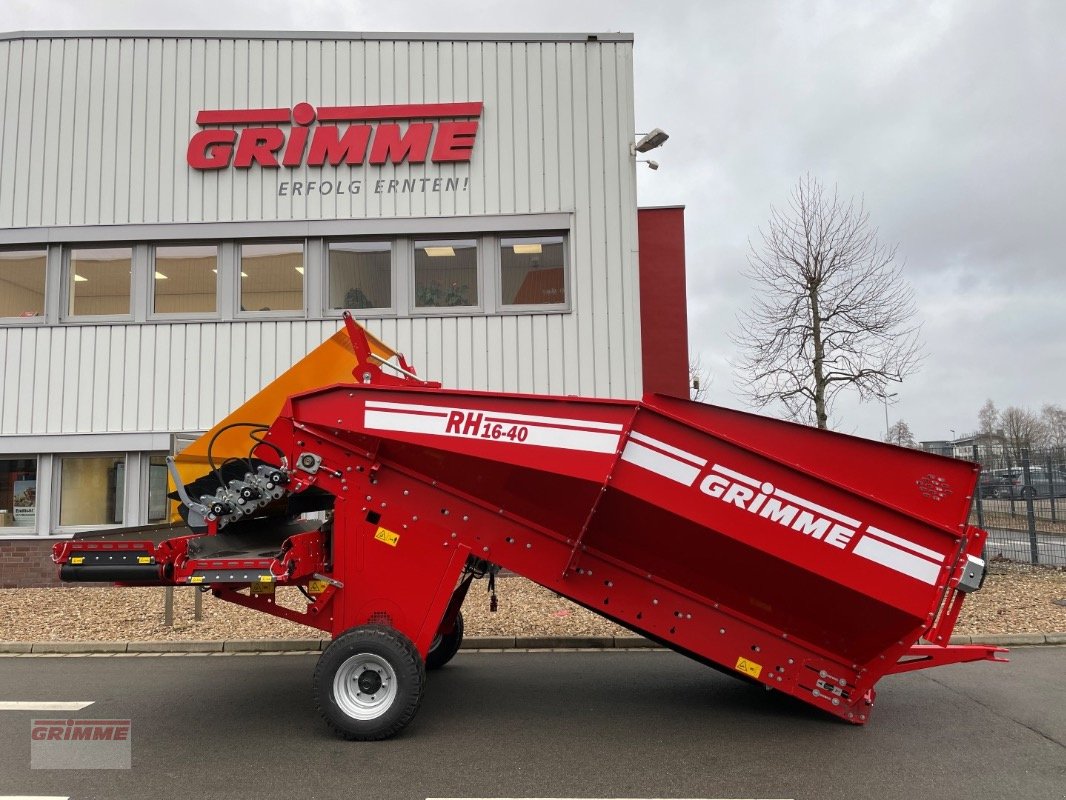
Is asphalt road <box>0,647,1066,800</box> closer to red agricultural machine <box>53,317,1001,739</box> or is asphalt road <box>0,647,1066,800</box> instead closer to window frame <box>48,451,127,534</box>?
red agricultural machine <box>53,317,1001,739</box>

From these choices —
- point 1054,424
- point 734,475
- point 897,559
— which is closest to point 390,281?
point 734,475

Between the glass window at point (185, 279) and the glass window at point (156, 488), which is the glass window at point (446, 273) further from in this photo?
the glass window at point (156, 488)

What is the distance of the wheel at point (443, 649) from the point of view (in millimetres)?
6559

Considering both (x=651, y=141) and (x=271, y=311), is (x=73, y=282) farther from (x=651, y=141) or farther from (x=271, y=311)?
(x=651, y=141)

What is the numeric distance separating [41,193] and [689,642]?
39.3ft

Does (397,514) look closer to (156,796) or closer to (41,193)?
(156,796)

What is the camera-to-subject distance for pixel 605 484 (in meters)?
4.49

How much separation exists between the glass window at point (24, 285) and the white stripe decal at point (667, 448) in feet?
36.7

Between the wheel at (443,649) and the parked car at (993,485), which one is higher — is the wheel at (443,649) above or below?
below

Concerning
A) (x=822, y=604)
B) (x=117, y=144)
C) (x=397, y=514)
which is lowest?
(x=822, y=604)

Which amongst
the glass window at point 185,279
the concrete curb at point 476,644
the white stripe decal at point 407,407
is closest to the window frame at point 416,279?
the glass window at point 185,279

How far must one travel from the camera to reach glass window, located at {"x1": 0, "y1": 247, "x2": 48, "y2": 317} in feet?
39.5

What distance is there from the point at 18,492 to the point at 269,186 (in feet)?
19.6

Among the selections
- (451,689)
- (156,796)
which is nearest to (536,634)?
(451,689)
